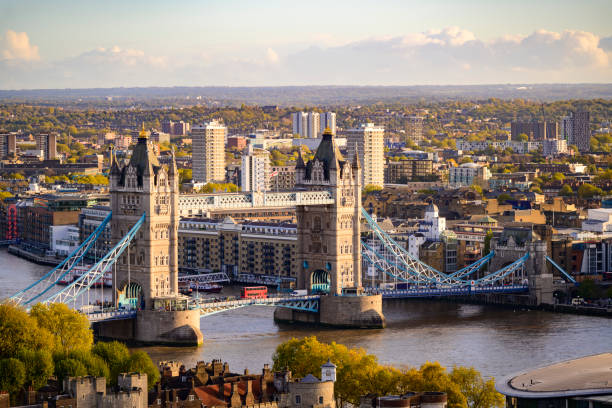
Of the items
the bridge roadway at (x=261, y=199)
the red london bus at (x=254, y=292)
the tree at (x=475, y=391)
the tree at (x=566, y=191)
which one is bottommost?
the red london bus at (x=254, y=292)

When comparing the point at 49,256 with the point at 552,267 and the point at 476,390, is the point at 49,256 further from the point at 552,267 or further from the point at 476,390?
the point at 476,390

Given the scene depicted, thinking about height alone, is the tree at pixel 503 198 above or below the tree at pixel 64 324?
below

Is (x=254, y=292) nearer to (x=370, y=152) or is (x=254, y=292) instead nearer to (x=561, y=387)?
(x=561, y=387)

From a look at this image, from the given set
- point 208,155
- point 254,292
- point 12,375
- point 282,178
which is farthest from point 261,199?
point 208,155

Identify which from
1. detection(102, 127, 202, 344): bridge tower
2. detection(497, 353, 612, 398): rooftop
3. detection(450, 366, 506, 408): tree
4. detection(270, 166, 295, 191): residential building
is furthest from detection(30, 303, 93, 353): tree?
detection(270, 166, 295, 191): residential building

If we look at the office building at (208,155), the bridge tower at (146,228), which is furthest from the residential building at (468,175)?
the bridge tower at (146,228)

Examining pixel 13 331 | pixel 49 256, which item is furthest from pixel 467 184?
pixel 13 331

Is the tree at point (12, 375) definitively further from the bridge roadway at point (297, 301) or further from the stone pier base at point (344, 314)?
the stone pier base at point (344, 314)

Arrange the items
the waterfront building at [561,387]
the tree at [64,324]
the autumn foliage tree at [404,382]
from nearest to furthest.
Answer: the waterfront building at [561,387] → the autumn foliage tree at [404,382] → the tree at [64,324]
